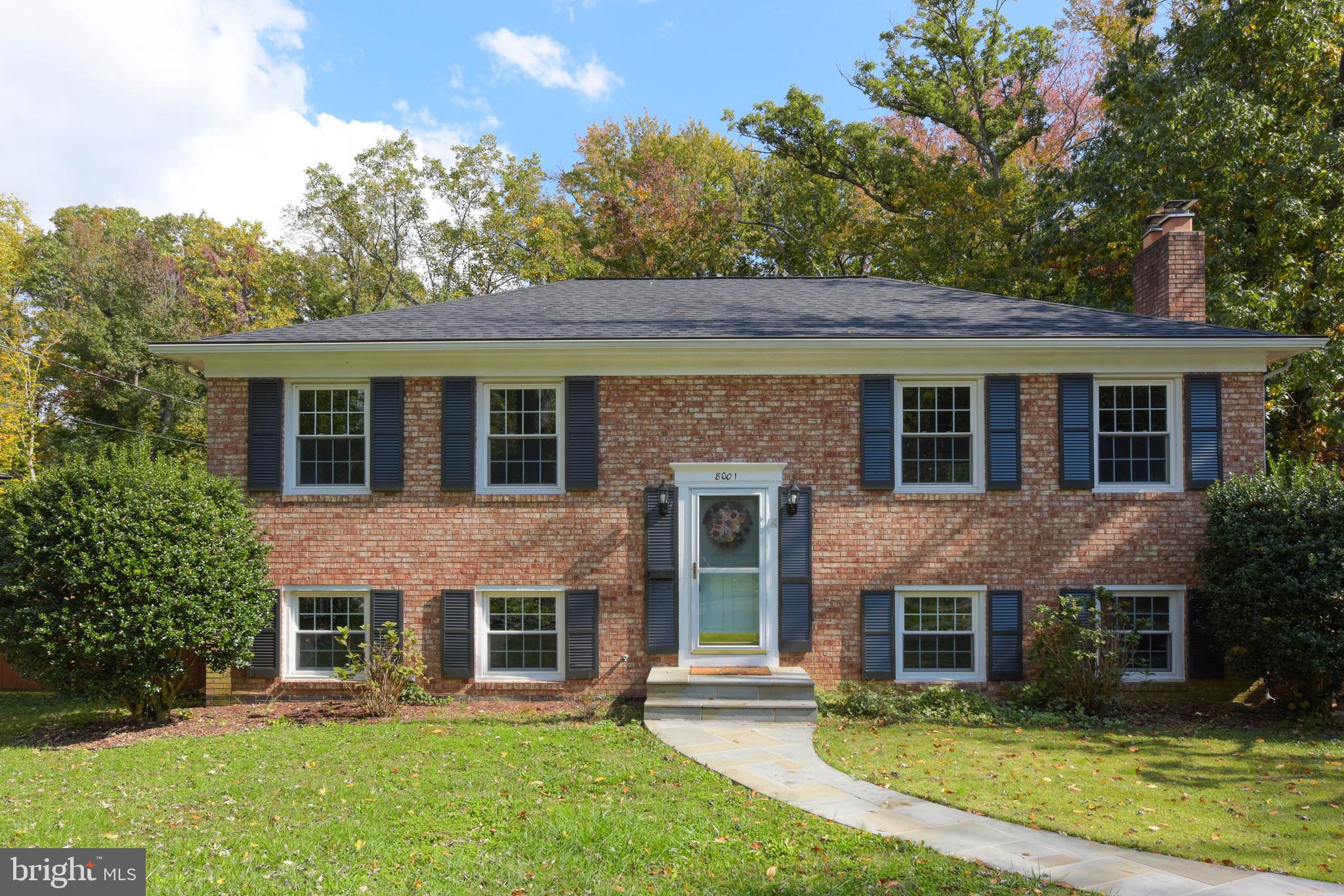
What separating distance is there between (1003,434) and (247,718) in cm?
976

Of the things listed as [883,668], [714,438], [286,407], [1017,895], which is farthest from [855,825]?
[286,407]

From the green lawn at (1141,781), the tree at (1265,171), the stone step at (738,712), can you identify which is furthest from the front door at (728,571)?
the tree at (1265,171)

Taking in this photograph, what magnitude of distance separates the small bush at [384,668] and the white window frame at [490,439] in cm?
207

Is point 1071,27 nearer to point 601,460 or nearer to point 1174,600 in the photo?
point 1174,600

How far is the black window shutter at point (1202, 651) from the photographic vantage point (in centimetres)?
988

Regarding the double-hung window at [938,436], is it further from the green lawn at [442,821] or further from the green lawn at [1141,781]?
the green lawn at [442,821]

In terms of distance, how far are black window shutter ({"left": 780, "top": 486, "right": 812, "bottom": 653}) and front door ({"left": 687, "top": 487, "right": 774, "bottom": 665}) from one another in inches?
7.4

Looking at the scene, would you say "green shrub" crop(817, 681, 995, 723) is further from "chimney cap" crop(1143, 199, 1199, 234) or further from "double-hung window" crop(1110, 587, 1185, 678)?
"chimney cap" crop(1143, 199, 1199, 234)

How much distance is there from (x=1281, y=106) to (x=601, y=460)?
14123mm

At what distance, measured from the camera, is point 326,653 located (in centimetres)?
1041

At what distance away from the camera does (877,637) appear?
1011 centimetres

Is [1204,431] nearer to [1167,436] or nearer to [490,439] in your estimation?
[1167,436]

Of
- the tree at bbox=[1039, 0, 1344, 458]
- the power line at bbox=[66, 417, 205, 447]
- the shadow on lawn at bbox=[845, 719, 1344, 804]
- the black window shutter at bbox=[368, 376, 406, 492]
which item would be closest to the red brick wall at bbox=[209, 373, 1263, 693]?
the black window shutter at bbox=[368, 376, 406, 492]

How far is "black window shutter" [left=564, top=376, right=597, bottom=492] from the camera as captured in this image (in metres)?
10.2
